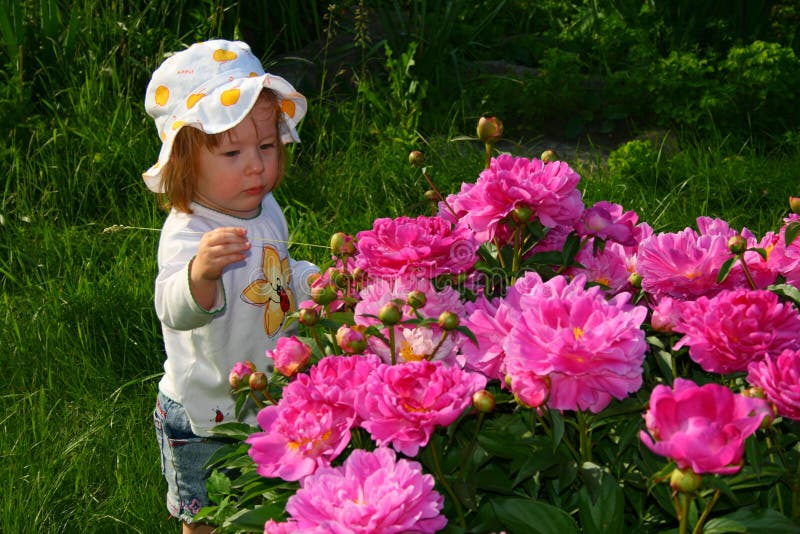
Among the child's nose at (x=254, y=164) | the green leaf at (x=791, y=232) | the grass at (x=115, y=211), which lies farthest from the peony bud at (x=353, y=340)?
the grass at (x=115, y=211)

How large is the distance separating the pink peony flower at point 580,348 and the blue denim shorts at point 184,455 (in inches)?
46.7

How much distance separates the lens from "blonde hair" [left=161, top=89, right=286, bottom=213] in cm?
214

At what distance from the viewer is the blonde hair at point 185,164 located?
214 centimetres

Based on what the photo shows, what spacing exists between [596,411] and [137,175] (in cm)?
292

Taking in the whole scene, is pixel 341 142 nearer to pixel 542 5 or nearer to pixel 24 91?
pixel 24 91

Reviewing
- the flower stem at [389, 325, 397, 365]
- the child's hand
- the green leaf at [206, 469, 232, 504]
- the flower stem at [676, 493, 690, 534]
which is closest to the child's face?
the child's hand

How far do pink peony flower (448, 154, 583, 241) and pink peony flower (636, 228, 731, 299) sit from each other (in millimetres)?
151

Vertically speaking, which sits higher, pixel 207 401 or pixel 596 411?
pixel 596 411

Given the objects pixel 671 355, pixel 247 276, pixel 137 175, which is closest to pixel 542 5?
pixel 137 175

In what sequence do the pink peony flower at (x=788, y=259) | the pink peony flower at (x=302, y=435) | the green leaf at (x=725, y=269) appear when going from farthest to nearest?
the pink peony flower at (x=788, y=259) < the green leaf at (x=725, y=269) < the pink peony flower at (x=302, y=435)

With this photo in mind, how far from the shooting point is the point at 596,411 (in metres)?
1.28

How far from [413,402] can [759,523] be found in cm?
43

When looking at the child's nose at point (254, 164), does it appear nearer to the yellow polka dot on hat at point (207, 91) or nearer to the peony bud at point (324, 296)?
the yellow polka dot on hat at point (207, 91)

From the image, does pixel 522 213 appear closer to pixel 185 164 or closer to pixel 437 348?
pixel 437 348
